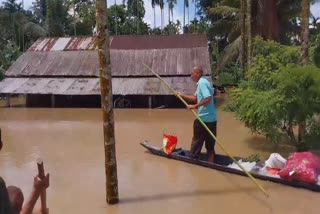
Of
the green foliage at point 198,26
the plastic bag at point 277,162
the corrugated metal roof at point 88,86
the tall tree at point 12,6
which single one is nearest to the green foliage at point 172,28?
the green foliage at point 198,26

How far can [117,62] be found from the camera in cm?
1953

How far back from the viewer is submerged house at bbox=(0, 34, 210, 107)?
17.6 metres

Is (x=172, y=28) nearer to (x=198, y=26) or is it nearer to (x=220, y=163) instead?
(x=198, y=26)

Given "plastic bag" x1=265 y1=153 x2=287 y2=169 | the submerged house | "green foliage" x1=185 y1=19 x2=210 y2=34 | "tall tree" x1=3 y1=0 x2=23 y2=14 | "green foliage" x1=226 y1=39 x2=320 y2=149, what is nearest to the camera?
"plastic bag" x1=265 y1=153 x2=287 y2=169

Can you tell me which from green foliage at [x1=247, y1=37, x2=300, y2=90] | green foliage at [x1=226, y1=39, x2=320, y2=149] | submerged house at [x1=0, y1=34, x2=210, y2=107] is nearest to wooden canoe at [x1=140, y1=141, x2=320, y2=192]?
green foliage at [x1=226, y1=39, x2=320, y2=149]

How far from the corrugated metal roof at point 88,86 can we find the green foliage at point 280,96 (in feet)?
27.2

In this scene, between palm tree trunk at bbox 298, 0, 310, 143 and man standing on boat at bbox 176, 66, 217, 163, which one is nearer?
man standing on boat at bbox 176, 66, 217, 163

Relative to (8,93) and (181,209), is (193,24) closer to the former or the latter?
(8,93)

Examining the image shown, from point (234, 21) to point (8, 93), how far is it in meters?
12.7

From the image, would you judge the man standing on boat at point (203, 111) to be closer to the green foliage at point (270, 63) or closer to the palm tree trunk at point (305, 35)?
the green foliage at point (270, 63)

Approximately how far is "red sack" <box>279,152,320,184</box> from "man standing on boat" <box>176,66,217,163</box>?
132cm

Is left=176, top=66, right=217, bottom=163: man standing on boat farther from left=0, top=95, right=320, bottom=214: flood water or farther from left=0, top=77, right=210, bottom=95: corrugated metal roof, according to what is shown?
left=0, top=77, right=210, bottom=95: corrugated metal roof

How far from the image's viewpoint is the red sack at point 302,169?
5.68 meters

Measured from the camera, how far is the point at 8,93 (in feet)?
58.4
